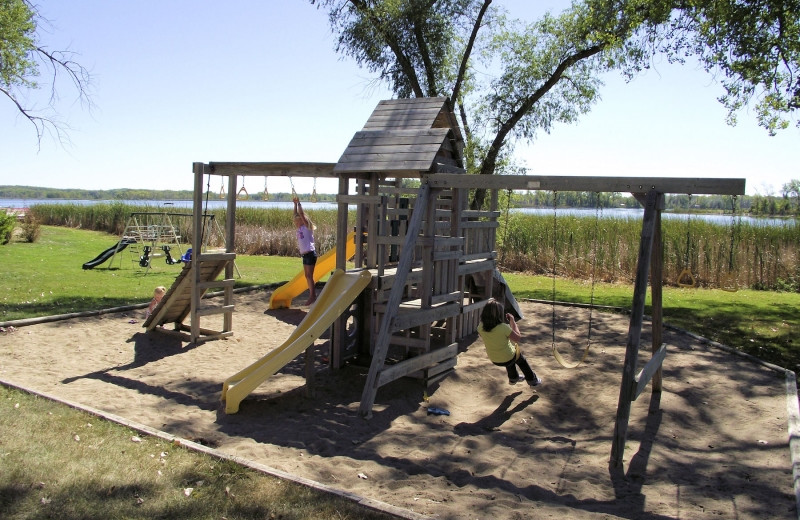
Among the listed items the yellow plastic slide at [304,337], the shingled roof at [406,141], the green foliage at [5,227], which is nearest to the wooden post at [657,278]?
the shingled roof at [406,141]

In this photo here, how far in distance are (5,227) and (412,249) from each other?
2220 cm

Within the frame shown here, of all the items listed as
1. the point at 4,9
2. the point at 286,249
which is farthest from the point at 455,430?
the point at 286,249

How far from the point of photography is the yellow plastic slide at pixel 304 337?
6.95m

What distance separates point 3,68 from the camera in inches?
664

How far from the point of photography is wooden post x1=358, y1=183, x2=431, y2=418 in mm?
6969

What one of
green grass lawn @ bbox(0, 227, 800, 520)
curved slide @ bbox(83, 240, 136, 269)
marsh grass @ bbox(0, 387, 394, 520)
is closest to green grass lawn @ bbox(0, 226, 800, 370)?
curved slide @ bbox(83, 240, 136, 269)

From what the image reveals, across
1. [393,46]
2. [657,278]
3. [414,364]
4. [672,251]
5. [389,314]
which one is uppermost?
[393,46]

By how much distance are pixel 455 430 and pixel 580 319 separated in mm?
6201

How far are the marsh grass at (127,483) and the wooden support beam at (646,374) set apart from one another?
9.43 feet

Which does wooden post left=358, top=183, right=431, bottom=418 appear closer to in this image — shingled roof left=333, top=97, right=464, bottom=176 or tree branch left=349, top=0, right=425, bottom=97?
shingled roof left=333, top=97, right=464, bottom=176

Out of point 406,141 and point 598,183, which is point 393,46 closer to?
point 406,141

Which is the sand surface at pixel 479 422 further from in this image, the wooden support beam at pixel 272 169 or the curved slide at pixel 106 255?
the curved slide at pixel 106 255

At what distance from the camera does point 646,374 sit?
6441 millimetres

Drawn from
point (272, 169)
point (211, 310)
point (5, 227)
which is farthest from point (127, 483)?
point (5, 227)
